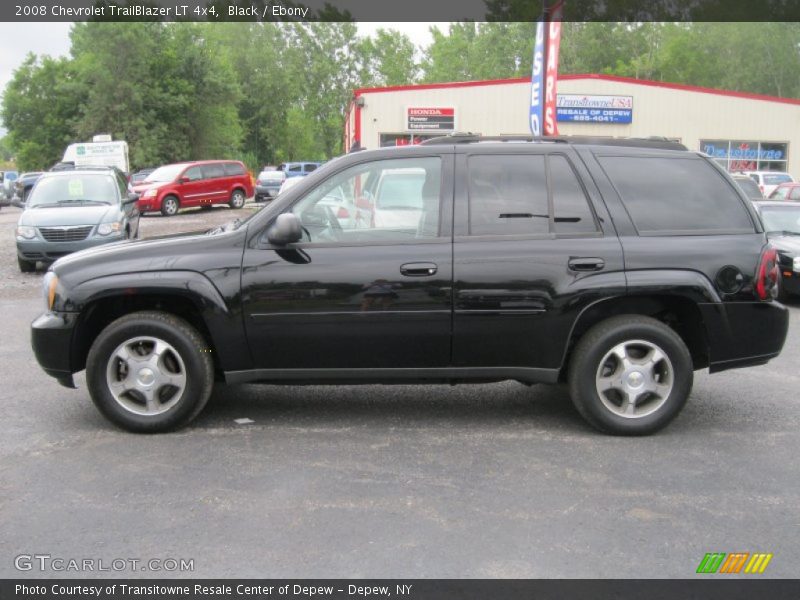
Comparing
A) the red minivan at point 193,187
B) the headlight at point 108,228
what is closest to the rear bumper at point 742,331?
the headlight at point 108,228

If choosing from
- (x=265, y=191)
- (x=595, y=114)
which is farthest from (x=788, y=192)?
(x=265, y=191)

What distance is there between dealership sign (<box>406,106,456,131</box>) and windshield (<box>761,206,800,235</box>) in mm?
21964

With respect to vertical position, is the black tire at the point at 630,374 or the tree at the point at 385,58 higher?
the tree at the point at 385,58

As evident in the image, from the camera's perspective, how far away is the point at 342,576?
128 inches

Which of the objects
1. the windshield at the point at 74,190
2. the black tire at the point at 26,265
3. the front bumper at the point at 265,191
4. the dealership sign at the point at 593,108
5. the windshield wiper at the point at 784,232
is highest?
the dealership sign at the point at 593,108

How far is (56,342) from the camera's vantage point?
16.4 ft

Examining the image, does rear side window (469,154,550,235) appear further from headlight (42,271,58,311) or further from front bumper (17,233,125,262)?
front bumper (17,233,125,262)

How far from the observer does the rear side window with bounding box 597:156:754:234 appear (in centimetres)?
507

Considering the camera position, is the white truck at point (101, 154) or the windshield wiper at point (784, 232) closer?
the windshield wiper at point (784, 232)

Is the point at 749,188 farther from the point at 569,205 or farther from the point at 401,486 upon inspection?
the point at 401,486

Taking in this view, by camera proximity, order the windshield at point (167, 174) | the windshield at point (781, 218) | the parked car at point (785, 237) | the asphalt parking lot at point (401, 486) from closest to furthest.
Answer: the asphalt parking lot at point (401, 486) < the parked car at point (785, 237) < the windshield at point (781, 218) < the windshield at point (167, 174)

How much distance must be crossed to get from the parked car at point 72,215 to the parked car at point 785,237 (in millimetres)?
10051

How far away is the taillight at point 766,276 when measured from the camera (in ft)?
16.4

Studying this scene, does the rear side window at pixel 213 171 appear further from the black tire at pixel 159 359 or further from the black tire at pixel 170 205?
the black tire at pixel 159 359
